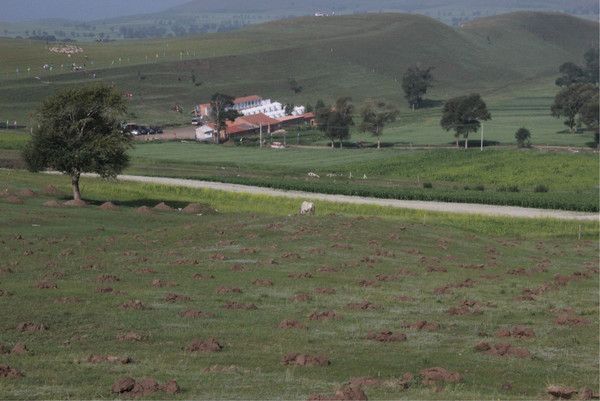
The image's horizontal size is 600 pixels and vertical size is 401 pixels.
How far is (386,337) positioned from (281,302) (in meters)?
6.32

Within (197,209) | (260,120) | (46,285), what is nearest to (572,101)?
(260,120)

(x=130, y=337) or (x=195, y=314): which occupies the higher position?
(x=130, y=337)

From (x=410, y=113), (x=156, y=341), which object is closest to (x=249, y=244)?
(x=156, y=341)

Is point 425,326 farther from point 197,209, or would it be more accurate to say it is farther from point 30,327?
point 197,209

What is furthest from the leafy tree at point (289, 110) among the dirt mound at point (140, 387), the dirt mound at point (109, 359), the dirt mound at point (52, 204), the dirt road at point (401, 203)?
the dirt mound at point (140, 387)

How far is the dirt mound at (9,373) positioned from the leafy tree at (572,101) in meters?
128

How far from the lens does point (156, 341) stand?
24172mm

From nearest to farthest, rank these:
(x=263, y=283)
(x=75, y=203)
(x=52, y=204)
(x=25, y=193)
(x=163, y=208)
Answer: (x=263, y=283) → (x=52, y=204) → (x=75, y=203) → (x=163, y=208) → (x=25, y=193)

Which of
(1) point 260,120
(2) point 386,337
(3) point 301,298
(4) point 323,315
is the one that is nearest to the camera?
(2) point 386,337

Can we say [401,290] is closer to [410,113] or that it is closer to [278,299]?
[278,299]

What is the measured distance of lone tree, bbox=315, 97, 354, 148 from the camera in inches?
5477

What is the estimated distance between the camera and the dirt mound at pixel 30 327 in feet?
80.9

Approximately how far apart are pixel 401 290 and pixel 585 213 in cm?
4257

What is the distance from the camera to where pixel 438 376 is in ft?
69.1
